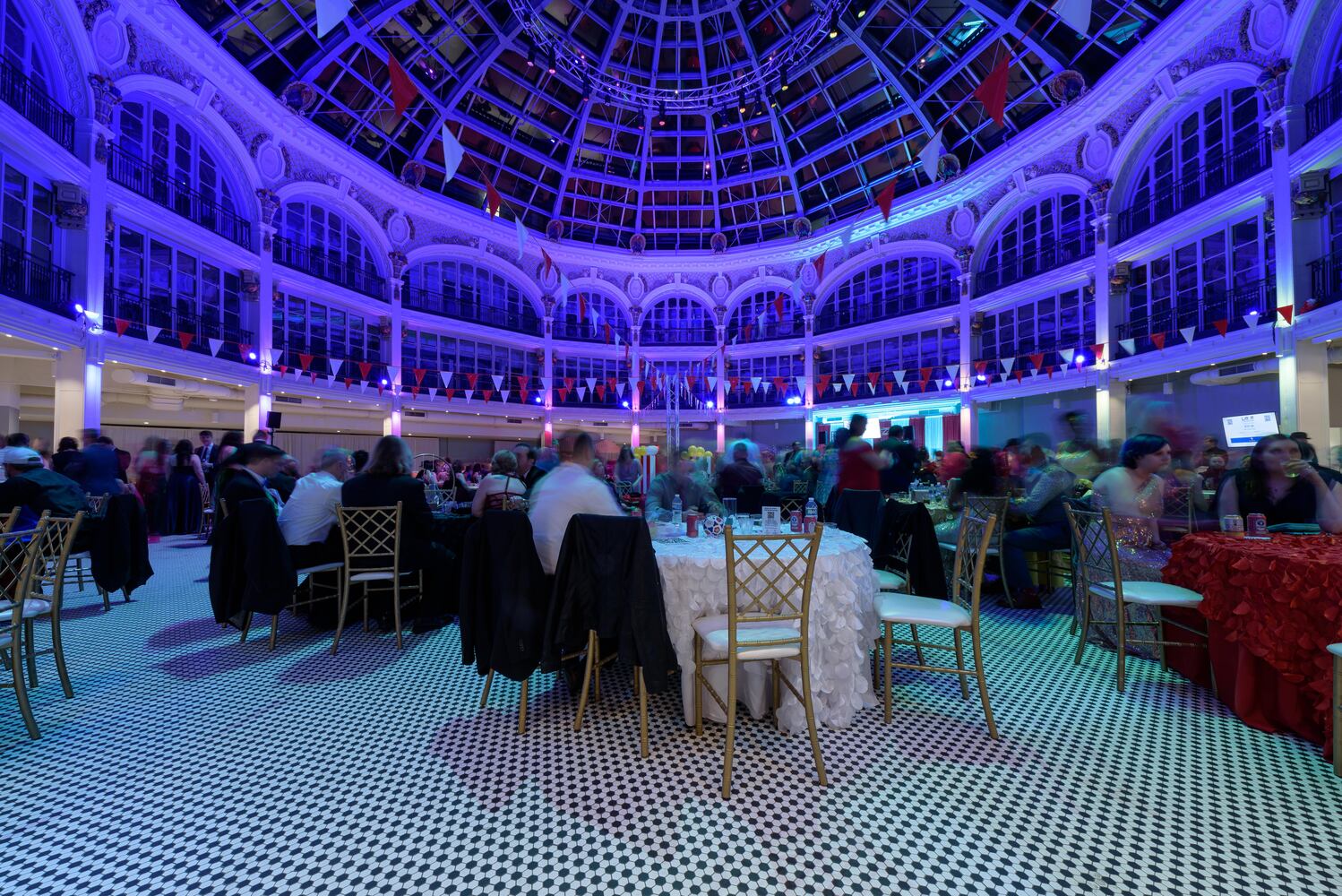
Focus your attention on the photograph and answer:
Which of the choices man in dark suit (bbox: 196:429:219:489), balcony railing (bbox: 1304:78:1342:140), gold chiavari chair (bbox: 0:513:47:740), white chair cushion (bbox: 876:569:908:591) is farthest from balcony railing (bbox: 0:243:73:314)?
balcony railing (bbox: 1304:78:1342:140)

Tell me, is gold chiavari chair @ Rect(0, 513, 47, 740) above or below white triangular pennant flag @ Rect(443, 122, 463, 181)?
below

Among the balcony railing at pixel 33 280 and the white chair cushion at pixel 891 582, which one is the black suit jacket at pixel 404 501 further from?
the balcony railing at pixel 33 280

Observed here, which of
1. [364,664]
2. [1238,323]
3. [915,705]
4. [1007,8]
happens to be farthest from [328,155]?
[1238,323]

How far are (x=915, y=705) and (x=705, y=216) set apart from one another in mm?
21911

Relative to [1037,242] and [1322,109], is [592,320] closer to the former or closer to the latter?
[1037,242]

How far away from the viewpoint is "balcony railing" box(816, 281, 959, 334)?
58.0ft

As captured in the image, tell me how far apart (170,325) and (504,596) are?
12.9 meters

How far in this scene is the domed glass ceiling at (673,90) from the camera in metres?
13.2

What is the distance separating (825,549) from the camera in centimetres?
301

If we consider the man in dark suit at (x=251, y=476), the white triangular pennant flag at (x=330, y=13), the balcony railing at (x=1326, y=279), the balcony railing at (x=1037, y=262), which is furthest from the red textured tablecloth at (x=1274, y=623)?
the balcony railing at (x=1037, y=262)

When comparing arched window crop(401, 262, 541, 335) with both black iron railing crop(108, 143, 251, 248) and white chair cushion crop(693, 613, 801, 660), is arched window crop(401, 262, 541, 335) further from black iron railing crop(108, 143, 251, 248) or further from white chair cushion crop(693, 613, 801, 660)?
white chair cushion crop(693, 613, 801, 660)

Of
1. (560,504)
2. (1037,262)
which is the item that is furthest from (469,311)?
(560,504)

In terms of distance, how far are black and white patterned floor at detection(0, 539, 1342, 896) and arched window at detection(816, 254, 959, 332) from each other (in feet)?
54.7

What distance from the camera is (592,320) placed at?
73.4 feet
